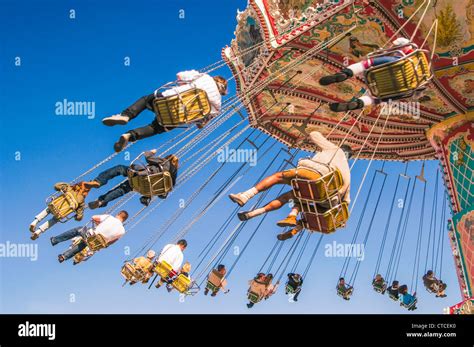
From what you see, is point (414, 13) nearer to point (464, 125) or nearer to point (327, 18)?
point (327, 18)

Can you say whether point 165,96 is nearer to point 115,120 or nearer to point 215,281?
point 115,120

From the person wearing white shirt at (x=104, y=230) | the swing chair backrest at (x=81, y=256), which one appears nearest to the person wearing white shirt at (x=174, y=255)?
the swing chair backrest at (x=81, y=256)

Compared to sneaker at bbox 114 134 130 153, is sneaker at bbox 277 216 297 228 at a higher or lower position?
lower

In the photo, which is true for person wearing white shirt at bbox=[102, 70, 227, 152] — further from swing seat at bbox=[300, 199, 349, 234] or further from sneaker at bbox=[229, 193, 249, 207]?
swing seat at bbox=[300, 199, 349, 234]

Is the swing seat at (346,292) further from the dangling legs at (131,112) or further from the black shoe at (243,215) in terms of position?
the dangling legs at (131,112)

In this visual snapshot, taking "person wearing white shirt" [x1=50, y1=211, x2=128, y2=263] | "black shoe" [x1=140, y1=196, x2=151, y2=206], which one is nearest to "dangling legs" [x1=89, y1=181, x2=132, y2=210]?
"black shoe" [x1=140, y1=196, x2=151, y2=206]

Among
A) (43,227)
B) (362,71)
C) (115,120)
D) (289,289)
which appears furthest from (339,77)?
(289,289)
